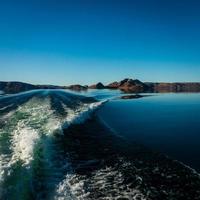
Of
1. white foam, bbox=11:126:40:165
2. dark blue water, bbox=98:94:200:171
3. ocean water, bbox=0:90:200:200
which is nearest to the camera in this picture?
ocean water, bbox=0:90:200:200

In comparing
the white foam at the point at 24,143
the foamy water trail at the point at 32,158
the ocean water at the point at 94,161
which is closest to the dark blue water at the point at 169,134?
the ocean water at the point at 94,161

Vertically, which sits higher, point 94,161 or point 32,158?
point 32,158

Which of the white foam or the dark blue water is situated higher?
the white foam

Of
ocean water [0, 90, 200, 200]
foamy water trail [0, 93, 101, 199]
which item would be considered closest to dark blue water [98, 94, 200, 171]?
ocean water [0, 90, 200, 200]

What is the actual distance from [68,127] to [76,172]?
8.99 m

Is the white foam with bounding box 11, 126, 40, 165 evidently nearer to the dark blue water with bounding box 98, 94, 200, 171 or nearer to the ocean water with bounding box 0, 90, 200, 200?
the ocean water with bounding box 0, 90, 200, 200

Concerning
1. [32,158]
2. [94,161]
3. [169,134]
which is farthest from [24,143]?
[169,134]

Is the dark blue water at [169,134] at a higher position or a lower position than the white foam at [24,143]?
lower

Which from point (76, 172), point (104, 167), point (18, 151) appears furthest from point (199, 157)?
point (18, 151)

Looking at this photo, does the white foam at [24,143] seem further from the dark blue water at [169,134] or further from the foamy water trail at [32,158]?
the dark blue water at [169,134]

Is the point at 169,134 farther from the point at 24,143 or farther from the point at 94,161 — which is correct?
the point at 24,143

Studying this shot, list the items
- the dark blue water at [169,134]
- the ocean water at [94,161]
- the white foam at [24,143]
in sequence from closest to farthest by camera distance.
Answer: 1. the ocean water at [94,161]
2. the white foam at [24,143]
3. the dark blue water at [169,134]

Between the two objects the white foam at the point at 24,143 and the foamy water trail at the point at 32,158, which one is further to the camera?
the white foam at the point at 24,143

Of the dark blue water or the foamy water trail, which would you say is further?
the dark blue water
